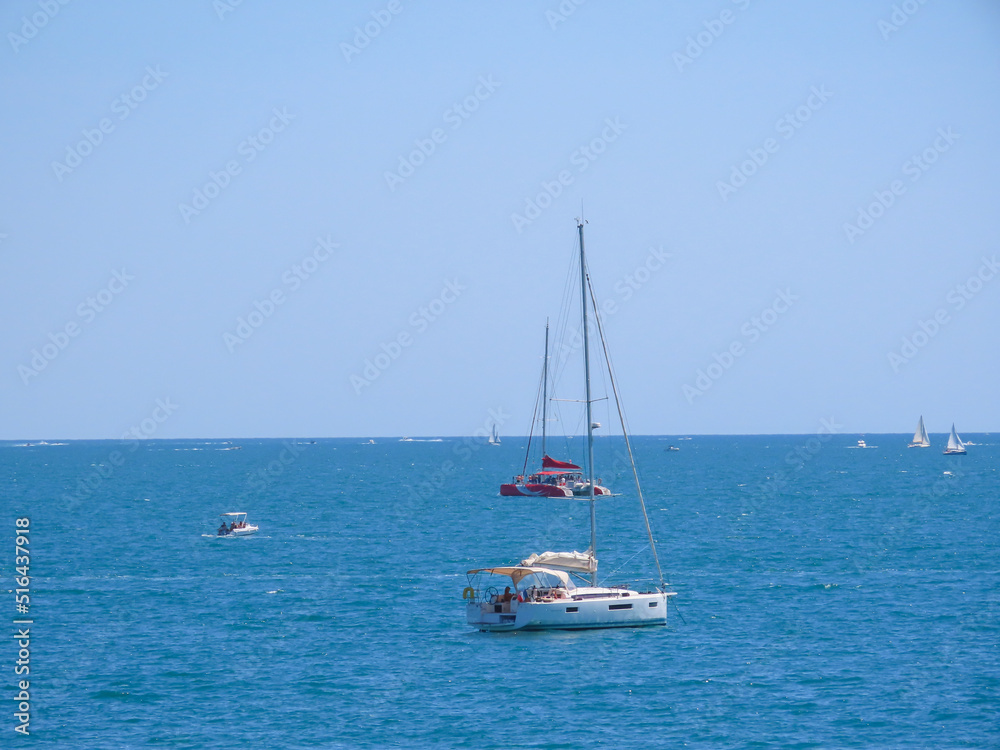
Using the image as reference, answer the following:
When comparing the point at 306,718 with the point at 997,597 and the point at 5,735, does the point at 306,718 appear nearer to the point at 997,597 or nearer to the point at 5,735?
the point at 5,735

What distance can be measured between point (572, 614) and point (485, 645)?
196 inches

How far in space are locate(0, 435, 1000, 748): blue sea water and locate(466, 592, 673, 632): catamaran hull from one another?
583 millimetres

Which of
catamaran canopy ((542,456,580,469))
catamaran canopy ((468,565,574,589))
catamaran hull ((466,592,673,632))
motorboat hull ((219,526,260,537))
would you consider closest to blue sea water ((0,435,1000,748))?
catamaran hull ((466,592,673,632))

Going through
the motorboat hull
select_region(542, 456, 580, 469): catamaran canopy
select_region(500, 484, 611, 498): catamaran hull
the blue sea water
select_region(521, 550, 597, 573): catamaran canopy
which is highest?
select_region(542, 456, 580, 469): catamaran canopy

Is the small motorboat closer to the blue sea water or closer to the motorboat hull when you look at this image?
the motorboat hull

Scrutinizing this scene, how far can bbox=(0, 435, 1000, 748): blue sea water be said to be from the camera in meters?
40.5

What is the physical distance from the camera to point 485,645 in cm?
5362

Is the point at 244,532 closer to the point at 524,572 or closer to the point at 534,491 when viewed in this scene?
the point at 524,572

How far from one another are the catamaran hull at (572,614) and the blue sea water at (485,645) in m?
0.58

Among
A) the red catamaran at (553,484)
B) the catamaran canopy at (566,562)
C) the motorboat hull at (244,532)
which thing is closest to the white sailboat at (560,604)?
the catamaran canopy at (566,562)

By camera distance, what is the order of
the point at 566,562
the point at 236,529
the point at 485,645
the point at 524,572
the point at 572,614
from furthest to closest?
the point at 236,529, the point at 566,562, the point at 524,572, the point at 572,614, the point at 485,645

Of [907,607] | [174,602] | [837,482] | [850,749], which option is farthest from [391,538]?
[837,482]

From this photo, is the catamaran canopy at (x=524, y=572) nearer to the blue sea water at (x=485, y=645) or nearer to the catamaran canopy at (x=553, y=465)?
the blue sea water at (x=485, y=645)

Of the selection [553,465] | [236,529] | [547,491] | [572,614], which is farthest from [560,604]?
[553,465]
